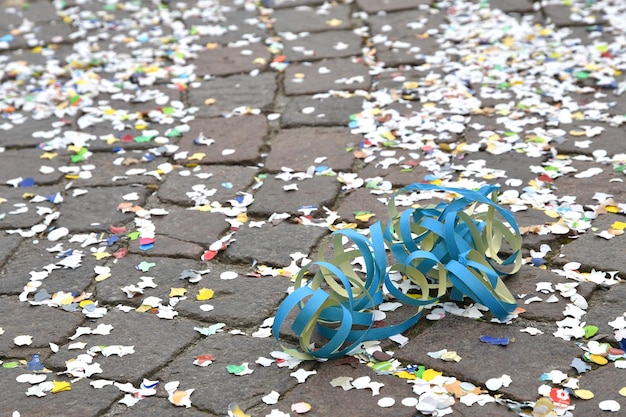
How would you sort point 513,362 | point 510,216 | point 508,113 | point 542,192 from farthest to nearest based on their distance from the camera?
1. point 508,113
2. point 542,192
3. point 510,216
4. point 513,362

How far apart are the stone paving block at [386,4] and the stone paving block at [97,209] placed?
7.10 feet

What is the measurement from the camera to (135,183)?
3.46 m

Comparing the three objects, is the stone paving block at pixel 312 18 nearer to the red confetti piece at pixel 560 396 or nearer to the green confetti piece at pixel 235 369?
the green confetti piece at pixel 235 369

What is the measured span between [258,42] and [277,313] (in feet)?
8.58

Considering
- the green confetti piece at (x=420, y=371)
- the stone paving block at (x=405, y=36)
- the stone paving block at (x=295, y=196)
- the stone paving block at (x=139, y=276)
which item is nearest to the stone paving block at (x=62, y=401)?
the stone paving block at (x=139, y=276)

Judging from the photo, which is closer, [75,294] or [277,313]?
[277,313]

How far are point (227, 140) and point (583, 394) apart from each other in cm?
199

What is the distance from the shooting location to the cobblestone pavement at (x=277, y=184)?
234cm

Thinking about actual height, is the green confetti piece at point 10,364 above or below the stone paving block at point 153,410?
below

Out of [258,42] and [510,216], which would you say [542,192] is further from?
[258,42]

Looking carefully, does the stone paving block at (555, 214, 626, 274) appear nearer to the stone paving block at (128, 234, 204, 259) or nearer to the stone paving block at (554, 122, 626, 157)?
the stone paving block at (554, 122, 626, 157)

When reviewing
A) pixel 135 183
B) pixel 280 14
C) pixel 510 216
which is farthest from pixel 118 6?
pixel 510 216

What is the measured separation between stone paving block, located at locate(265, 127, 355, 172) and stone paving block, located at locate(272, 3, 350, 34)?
1.26 m

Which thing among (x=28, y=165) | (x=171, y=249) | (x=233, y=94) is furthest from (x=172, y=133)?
(x=171, y=249)
